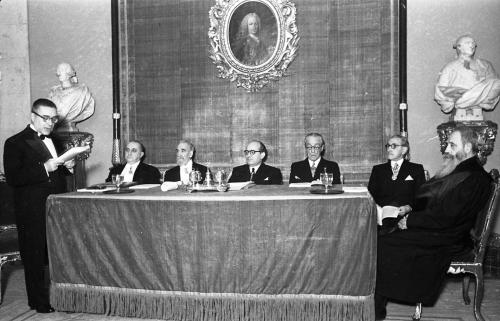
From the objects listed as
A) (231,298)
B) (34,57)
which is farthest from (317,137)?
(34,57)

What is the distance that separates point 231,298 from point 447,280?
8.48ft

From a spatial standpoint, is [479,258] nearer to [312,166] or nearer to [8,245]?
[312,166]

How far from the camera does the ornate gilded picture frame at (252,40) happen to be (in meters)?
6.16

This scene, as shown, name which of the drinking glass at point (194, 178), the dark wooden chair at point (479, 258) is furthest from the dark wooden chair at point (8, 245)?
the dark wooden chair at point (479, 258)

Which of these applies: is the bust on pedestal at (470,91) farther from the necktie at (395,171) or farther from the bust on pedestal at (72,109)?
the bust on pedestal at (72,109)

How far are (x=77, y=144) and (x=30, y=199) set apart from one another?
225cm

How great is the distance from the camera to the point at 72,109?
21.1 feet

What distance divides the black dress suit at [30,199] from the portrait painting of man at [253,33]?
289cm

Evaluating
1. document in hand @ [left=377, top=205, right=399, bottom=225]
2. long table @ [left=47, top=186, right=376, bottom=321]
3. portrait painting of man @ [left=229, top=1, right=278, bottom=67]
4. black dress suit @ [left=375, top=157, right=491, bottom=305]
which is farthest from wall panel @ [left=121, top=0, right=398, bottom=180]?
long table @ [left=47, top=186, right=376, bottom=321]

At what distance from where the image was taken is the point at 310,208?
12.1 ft

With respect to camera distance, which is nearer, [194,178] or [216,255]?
[216,255]

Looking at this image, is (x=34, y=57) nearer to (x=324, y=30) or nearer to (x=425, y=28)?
(x=324, y=30)

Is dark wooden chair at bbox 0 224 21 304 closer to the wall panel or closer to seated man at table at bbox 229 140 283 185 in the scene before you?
the wall panel

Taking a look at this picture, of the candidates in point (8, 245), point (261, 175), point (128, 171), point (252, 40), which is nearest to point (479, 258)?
point (261, 175)
